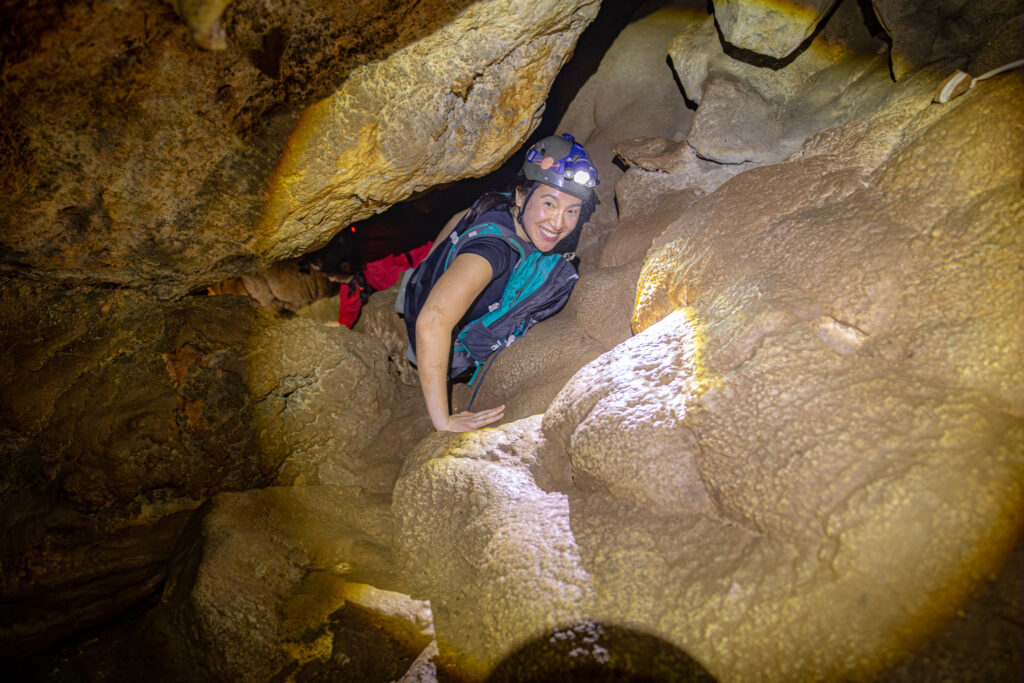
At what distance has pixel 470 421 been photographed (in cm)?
250

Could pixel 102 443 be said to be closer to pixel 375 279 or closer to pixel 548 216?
pixel 375 279

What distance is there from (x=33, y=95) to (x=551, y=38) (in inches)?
78.0

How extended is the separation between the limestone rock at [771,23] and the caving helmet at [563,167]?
0.97m

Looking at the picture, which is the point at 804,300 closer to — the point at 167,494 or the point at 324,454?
the point at 324,454

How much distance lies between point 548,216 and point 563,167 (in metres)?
0.30

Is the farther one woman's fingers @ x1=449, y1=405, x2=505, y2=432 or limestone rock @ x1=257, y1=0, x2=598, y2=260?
woman's fingers @ x1=449, y1=405, x2=505, y2=432

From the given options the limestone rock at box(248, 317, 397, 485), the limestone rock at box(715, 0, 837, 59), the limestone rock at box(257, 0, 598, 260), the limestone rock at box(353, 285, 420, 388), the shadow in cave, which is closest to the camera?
the shadow in cave

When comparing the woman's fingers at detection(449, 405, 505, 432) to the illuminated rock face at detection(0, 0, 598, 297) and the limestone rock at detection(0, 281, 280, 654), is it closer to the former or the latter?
the limestone rock at detection(0, 281, 280, 654)

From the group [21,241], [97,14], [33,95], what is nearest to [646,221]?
[97,14]

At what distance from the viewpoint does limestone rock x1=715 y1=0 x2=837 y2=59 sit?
232 cm

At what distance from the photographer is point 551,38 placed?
2.22 metres

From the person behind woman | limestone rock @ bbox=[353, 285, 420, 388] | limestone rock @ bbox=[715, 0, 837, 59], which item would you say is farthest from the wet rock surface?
limestone rock @ bbox=[353, 285, 420, 388]

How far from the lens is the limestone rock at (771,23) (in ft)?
7.61

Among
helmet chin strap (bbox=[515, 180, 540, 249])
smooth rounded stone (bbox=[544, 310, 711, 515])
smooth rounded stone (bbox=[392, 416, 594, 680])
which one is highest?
helmet chin strap (bbox=[515, 180, 540, 249])
